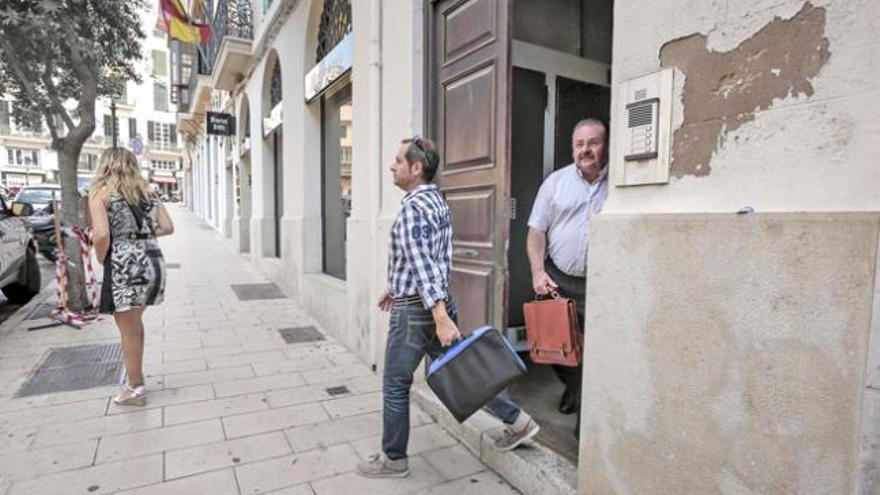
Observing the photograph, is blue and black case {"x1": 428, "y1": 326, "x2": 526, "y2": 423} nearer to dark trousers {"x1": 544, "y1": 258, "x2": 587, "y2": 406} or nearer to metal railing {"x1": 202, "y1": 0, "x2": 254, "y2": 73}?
dark trousers {"x1": 544, "y1": 258, "x2": 587, "y2": 406}

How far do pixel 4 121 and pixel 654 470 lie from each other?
55.4m

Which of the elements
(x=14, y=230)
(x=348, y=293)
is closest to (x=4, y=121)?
Answer: (x=14, y=230)

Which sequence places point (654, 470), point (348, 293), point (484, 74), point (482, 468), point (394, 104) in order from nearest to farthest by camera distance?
point (654, 470), point (482, 468), point (484, 74), point (394, 104), point (348, 293)

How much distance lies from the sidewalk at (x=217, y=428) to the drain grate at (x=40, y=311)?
59cm

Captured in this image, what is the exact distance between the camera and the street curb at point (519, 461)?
2604mm

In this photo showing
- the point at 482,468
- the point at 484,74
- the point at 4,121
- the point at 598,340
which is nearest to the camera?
the point at 598,340

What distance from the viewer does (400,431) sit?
110 inches

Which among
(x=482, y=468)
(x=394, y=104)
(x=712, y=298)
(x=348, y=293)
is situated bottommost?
(x=482, y=468)

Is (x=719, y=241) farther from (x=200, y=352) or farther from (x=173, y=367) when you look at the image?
(x=200, y=352)

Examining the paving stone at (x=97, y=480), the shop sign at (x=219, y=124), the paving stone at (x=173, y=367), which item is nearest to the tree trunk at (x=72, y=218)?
the paving stone at (x=173, y=367)

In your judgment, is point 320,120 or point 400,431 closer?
point 400,431

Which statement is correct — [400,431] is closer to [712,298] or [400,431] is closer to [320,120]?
[712,298]

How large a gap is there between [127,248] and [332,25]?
4013 mm

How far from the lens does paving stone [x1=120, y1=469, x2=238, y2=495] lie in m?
2.72
